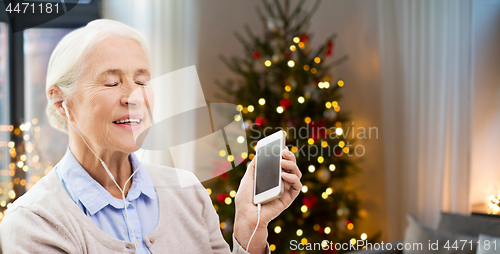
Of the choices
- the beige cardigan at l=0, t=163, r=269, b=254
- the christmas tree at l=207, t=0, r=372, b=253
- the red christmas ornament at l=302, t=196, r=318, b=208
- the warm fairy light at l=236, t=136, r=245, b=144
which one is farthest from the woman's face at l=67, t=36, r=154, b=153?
the red christmas ornament at l=302, t=196, r=318, b=208

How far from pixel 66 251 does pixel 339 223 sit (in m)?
2.06

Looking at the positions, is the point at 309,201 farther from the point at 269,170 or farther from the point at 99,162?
the point at 99,162

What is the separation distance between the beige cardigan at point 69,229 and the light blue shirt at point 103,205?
0.02 meters

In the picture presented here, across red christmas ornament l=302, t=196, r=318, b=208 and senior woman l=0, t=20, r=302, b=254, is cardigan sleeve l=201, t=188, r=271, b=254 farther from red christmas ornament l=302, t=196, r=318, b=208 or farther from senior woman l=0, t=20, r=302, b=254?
red christmas ornament l=302, t=196, r=318, b=208

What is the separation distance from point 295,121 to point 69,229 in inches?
61.9

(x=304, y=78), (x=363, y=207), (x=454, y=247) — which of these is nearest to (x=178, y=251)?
(x=304, y=78)

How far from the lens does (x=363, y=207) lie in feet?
9.09

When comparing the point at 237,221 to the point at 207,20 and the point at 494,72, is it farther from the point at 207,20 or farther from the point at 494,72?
the point at 494,72

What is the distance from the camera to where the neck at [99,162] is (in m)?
0.82

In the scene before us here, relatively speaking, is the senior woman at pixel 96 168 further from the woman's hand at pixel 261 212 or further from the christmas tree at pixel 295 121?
the christmas tree at pixel 295 121

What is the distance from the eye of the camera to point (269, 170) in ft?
2.98

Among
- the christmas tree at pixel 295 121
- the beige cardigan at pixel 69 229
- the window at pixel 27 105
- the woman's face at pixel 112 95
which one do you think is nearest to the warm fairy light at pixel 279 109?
the christmas tree at pixel 295 121

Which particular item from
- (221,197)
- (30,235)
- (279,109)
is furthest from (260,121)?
(30,235)

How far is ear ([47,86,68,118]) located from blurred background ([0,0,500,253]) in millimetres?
1159
